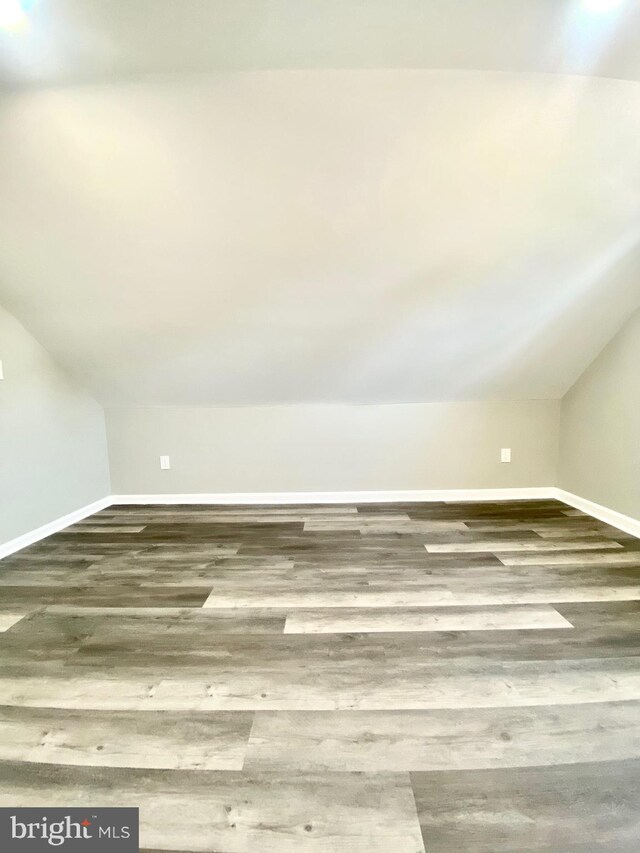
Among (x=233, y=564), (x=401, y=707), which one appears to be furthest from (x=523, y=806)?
(x=233, y=564)

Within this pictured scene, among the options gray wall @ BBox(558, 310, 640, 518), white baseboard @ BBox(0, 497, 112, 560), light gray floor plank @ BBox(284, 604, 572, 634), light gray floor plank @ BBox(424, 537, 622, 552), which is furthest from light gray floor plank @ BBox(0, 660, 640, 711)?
gray wall @ BBox(558, 310, 640, 518)

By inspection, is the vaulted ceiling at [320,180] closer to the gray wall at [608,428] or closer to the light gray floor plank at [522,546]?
the gray wall at [608,428]

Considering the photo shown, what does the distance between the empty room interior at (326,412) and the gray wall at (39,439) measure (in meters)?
0.03

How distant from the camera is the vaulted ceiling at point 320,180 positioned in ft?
5.06

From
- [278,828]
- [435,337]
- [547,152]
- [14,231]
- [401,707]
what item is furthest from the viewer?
[435,337]

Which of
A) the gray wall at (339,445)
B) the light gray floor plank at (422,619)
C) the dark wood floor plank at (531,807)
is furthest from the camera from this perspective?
the gray wall at (339,445)

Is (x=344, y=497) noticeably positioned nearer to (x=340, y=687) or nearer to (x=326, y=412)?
(x=326, y=412)

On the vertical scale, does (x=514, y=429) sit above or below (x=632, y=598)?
above

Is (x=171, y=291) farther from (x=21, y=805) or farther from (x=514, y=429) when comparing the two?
(x=514, y=429)

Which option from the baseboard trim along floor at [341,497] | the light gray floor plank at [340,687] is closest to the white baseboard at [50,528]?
the baseboard trim along floor at [341,497]

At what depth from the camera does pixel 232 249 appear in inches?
91.5

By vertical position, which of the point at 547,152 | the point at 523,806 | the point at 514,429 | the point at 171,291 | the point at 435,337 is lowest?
the point at 523,806

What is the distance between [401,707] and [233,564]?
1.39 m

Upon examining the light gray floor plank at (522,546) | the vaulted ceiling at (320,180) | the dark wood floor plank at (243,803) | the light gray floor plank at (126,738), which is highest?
the vaulted ceiling at (320,180)
